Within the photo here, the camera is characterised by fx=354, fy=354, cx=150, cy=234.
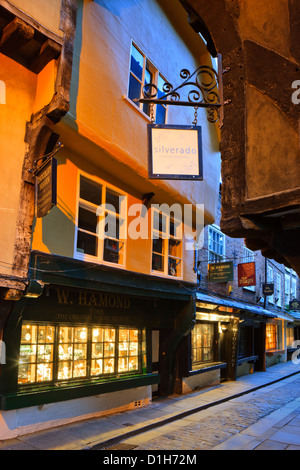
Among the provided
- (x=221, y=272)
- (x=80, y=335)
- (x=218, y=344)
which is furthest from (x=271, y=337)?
(x=80, y=335)

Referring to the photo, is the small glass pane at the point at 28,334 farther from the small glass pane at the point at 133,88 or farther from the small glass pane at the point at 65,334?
the small glass pane at the point at 133,88

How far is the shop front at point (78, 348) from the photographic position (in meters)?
7.06

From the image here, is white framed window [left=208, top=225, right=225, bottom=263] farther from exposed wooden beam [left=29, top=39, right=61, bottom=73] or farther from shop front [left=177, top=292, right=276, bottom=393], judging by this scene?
exposed wooden beam [left=29, top=39, right=61, bottom=73]

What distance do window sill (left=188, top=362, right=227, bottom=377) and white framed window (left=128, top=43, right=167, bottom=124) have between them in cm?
852

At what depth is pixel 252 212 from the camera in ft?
14.0

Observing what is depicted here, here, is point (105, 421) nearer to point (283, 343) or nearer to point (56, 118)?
point (56, 118)

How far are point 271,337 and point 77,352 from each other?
17.7m

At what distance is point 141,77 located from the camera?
9.97 m

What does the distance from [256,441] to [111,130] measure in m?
7.60

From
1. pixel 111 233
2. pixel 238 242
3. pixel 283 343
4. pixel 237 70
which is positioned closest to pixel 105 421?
pixel 111 233
